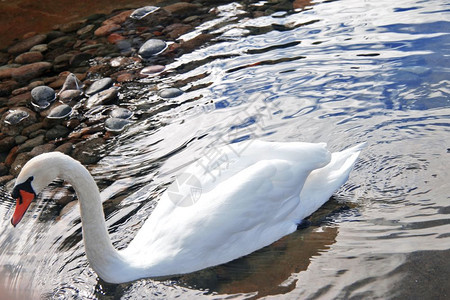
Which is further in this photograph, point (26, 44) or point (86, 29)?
point (86, 29)

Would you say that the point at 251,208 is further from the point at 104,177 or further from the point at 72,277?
the point at 104,177

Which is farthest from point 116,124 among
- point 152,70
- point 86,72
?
point 86,72

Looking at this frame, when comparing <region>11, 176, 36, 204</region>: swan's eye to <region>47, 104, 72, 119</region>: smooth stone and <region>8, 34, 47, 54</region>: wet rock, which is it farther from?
<region>8, 34, 47, 54</region>: wet rock

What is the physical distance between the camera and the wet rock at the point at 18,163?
271 inches

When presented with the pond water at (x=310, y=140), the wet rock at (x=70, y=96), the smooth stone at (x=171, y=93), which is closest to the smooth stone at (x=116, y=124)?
the pond water at (x=310, y=140)

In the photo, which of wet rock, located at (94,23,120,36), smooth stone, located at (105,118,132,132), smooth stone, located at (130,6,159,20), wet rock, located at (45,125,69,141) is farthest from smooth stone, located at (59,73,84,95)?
smooth stone, located at (130,6,159,20)

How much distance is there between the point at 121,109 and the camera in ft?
24.9

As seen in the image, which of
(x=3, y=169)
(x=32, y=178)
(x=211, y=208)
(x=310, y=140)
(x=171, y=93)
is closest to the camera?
(x=32, y=178)

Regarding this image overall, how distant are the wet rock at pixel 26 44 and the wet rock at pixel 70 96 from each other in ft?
6.24

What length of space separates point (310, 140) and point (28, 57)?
492 cm

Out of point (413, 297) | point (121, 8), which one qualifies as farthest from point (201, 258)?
point (121, 8)

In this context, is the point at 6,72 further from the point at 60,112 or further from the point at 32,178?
the point at 32,178

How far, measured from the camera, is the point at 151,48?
9023 millimetres

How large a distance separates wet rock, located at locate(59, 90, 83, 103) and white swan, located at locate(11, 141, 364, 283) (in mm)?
3413
